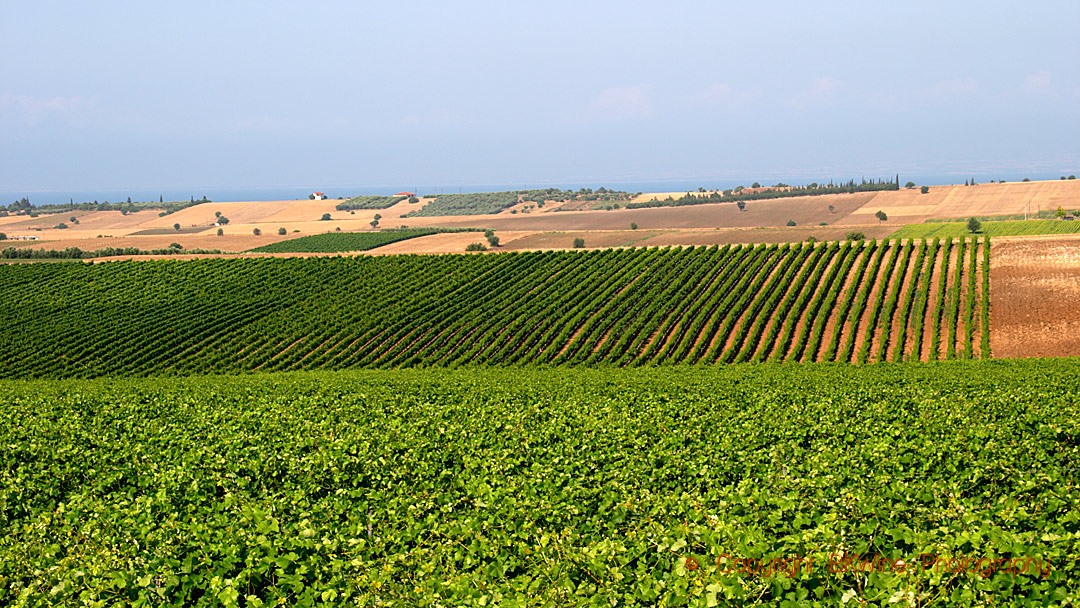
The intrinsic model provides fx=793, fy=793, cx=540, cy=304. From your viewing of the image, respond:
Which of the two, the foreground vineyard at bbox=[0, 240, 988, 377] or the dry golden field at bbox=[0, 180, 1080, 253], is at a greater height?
the dry golden field at bbox=[0, 180, 1080, 253]

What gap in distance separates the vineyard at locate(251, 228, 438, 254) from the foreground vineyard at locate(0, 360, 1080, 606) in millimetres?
80978

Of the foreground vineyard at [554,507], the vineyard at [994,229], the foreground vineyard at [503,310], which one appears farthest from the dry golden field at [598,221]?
the foreground vineyard at [554,507]

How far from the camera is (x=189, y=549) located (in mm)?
7375

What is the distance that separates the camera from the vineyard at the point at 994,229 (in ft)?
258

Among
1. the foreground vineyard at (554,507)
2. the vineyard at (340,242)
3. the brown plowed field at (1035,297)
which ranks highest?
the vineyard at (340,242)

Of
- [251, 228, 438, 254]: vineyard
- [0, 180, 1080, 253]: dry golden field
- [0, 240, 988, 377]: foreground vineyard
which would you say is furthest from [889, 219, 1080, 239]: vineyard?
[251, 228, 438, 254]: vineyard

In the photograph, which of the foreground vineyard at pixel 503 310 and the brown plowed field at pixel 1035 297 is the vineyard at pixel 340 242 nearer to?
the foreground vineyard at pixel 503 310

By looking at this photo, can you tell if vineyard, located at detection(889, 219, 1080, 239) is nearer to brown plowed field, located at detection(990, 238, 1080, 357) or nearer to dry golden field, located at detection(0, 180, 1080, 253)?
dry golden field, located at detection(0, 180, 1080, 253)

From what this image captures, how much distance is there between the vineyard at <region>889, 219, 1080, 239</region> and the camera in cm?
7850

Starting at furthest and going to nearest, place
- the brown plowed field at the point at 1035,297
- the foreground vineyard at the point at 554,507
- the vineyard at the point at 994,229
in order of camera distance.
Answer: the vineyard at the point at 994,229
the brown plowed field at the point at 1035,297
the foreground vineyard at the point at 554,507

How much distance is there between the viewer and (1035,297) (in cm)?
4819

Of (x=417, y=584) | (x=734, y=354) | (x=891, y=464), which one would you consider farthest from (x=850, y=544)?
(x=734, y=354)

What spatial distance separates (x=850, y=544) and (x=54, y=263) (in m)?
73.1

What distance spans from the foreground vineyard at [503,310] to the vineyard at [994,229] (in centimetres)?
1912
